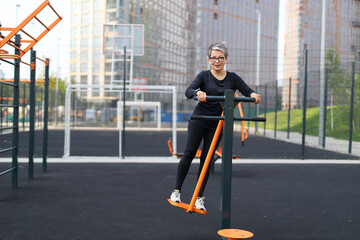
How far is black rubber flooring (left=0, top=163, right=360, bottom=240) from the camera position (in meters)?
3.23

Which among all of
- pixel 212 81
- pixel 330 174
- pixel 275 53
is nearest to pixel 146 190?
pixel 212 81

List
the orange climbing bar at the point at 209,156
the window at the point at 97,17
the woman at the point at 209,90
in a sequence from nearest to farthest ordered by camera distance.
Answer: the orange climbing bar at the point at 209,156 < the woman at the point at 209,90 < the window at the point at 97,17

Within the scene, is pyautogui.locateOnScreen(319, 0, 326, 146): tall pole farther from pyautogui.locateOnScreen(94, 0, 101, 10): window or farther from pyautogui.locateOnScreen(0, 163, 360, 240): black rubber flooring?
pyautogui.locateOnScreen(94, 0, 101, 10): window

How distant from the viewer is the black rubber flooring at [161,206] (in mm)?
3230

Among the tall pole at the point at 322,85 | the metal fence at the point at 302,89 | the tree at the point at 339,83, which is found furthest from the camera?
Answer: the tree at the point at 339,83

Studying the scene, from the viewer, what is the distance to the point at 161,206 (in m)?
4.16

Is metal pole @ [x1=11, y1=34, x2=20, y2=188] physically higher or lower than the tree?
lower

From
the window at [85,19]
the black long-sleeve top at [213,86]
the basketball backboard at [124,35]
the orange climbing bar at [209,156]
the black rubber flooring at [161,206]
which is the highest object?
the window at [85,19]

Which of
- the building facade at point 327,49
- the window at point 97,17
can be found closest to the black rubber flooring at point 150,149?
the building facade at point 327,49

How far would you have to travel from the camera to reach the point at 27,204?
415 cm

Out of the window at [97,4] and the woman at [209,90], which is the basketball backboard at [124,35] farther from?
the window at [97,4]

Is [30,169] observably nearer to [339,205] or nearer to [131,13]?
[339,205]

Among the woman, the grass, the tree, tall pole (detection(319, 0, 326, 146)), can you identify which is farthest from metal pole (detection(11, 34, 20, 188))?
the tree

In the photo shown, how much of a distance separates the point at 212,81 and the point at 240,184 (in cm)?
272
